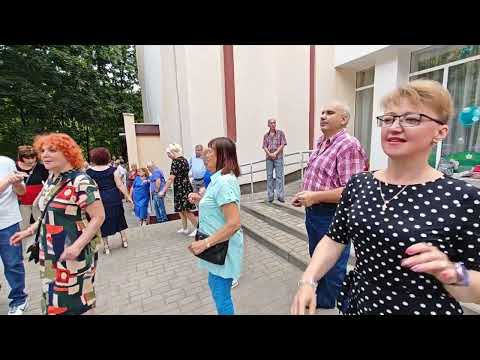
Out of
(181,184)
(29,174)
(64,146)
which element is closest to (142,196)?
(181,184)

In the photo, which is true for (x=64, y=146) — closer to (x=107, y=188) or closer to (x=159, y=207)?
(x=107, y=188)

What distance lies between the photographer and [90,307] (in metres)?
2.06

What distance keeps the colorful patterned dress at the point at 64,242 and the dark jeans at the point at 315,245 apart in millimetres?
1824

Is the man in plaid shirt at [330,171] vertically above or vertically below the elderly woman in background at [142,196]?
above

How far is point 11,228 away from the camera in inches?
106

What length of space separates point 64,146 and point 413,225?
228 cm

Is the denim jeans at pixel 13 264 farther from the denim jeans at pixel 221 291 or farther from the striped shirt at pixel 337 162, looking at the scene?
the striped shirt at pixel 337 162

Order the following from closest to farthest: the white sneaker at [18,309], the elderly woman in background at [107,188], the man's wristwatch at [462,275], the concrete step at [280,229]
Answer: the man's wristwatch at [462,275] < the white sneaker at [18,309] < the concrete step at [280,229] < the elderly woman in background at [107,188]

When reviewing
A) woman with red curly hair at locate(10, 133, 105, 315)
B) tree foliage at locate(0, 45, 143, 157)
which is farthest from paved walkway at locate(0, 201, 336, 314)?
tree foliage at locate(0, 45, 143, 157)

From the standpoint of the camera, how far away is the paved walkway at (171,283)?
9.57 feet

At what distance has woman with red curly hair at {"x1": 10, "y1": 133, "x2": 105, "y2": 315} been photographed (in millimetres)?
1878

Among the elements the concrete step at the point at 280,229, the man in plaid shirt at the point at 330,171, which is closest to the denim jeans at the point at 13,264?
the man in plaid shirt at the point at 330,171

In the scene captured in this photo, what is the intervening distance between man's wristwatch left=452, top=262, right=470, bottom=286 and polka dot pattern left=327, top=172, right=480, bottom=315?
7 cm

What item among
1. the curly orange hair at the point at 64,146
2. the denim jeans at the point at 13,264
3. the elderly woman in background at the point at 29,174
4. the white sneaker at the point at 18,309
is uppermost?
the curly orange hair at the point at 64,146
